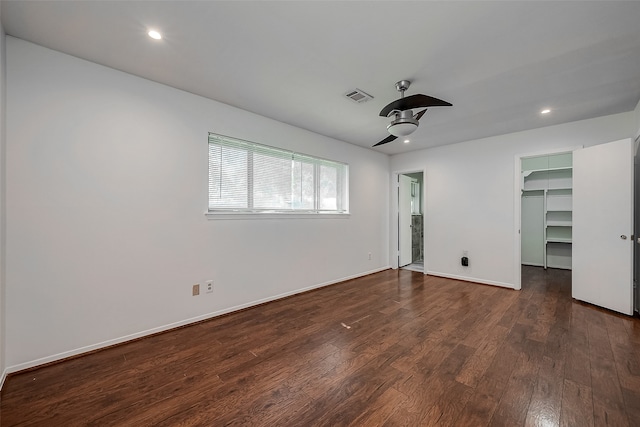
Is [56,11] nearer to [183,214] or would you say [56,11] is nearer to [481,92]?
[183,214]

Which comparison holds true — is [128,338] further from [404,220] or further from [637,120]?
[637,120]

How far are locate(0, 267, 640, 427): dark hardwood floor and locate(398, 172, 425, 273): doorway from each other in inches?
104

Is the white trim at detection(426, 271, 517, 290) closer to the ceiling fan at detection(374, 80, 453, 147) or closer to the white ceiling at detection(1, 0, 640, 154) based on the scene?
the white ceiling at detection(1, 0, 640, 154)

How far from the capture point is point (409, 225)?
5.91 m

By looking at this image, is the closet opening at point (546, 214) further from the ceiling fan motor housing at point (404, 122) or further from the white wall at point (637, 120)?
the ceiling fan motor housing at point (404, 122)

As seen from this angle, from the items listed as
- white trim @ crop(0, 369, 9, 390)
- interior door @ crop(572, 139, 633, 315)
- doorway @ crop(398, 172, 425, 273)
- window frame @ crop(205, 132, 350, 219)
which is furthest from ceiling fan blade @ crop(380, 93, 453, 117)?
white trim @ crop(0, 369, 9, 390)

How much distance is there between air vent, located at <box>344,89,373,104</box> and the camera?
2.75 metres

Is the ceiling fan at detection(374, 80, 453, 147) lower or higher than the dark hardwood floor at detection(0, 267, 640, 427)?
higher

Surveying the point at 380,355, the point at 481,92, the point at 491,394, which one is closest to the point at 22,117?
the point at 380,355

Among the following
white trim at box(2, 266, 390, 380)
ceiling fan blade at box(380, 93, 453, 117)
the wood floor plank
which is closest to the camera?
the wood floor plank

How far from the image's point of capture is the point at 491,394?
5.60 ft

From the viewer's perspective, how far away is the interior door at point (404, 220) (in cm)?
562

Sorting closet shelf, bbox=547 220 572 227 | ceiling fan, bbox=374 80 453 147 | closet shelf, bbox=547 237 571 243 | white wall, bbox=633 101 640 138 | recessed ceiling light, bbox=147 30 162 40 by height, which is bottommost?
closet shelf, bbox=547 237 571 243

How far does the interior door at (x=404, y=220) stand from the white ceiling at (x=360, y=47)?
2677 mm
